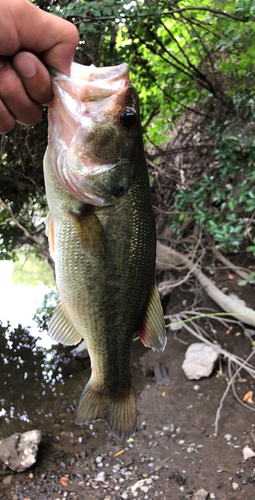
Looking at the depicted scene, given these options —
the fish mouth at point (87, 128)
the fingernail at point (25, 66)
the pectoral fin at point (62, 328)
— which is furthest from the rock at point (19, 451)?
the fingernail at point (25, 66)

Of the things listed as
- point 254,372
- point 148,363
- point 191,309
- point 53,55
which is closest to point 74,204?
point 53,55

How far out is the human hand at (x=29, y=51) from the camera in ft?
3.53

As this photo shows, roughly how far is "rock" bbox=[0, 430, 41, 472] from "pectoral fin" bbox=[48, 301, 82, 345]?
2.60 metres

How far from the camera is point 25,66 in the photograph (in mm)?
1146

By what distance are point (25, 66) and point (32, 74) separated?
0.10ft

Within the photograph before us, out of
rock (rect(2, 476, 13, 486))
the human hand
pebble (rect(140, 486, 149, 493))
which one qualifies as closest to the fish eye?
the human hand

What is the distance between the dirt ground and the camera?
3.17 meters

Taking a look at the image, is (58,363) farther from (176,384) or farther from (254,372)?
(254,372)

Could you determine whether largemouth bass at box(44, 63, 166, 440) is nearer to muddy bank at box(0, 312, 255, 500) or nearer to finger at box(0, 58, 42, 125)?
finger at box(0, 58, 42, 125)

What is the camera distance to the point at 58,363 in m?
5.00

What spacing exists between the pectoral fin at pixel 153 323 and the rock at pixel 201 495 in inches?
88.9

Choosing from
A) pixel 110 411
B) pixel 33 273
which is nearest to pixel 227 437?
pixel 110 411

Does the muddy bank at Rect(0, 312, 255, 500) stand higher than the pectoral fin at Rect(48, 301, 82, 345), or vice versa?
the pectoral fin at Rect(48, 301, 82, 345)

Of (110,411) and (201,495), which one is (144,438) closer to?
(201,495)
